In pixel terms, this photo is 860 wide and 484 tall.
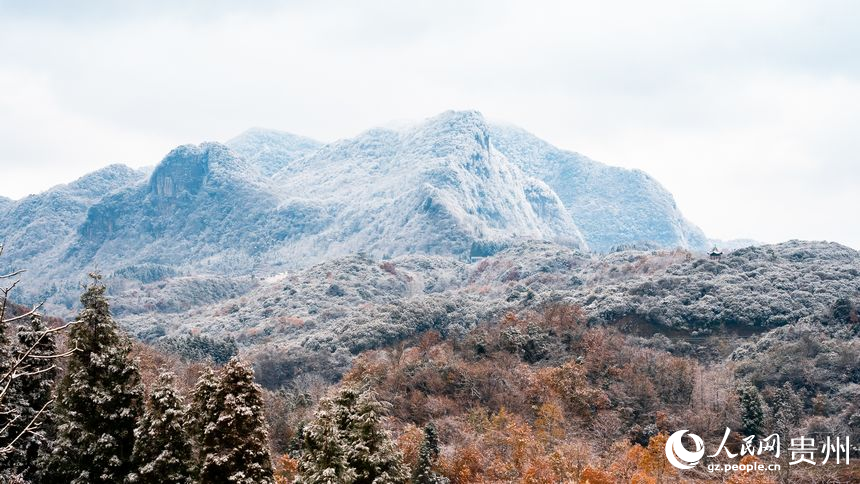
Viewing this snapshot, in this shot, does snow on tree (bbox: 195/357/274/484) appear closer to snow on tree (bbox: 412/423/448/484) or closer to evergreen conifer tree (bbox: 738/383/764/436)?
snow on tree (bbox: 412/423/448/484)

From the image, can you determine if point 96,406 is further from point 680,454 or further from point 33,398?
point 680,454

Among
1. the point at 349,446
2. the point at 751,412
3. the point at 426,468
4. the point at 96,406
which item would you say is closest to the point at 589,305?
the point at 751,412

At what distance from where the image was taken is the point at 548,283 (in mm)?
142625

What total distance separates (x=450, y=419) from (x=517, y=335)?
18.1 metres

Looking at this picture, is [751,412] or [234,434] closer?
[234,434]

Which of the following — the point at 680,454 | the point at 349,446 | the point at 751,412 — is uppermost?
the point at 349,446

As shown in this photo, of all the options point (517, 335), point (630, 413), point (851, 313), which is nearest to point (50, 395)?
point (630, 413)

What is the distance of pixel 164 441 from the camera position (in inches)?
941

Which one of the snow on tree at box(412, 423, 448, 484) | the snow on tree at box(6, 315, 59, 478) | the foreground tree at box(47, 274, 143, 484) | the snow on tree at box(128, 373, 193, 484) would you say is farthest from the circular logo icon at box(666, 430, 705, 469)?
the snow on tree at box(6, 315, 59, 478)

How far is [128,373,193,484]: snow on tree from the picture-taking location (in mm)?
23625

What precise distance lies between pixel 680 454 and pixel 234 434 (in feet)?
76.8

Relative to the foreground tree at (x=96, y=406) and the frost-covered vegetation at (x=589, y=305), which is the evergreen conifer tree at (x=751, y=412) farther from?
the foreground tree at (x=96, y=406)

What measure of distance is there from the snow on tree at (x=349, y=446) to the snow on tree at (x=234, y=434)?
5.50 feet

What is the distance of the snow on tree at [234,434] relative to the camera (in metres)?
22.6
